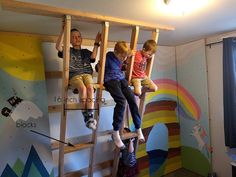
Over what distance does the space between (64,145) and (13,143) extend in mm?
492

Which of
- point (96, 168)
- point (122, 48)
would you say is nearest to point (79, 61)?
point (122, 48)

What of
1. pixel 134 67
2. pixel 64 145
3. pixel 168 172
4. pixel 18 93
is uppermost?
pixel 134 67

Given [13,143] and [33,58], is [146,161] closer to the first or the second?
[13,143]

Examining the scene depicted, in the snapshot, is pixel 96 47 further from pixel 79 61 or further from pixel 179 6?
pixel 179 6

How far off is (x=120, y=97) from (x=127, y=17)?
2.37ft

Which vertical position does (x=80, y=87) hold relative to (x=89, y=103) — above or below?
above

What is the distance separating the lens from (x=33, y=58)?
2.18m

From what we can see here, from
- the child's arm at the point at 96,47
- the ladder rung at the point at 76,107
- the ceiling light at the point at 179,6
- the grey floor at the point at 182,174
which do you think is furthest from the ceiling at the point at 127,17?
the grey floor at the point at 182,174

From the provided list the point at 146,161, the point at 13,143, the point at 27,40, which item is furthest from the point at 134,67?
the point at 146,161

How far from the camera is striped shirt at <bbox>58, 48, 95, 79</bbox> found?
1.84 metres

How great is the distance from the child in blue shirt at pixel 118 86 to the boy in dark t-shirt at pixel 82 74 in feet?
0.58

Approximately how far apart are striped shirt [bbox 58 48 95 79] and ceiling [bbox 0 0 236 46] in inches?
10.9

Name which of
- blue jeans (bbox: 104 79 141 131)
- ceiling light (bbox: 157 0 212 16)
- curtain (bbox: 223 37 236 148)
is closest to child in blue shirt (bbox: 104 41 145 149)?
blue jeans (bbox: 104 79 141 131)

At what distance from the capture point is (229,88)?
2689mm
